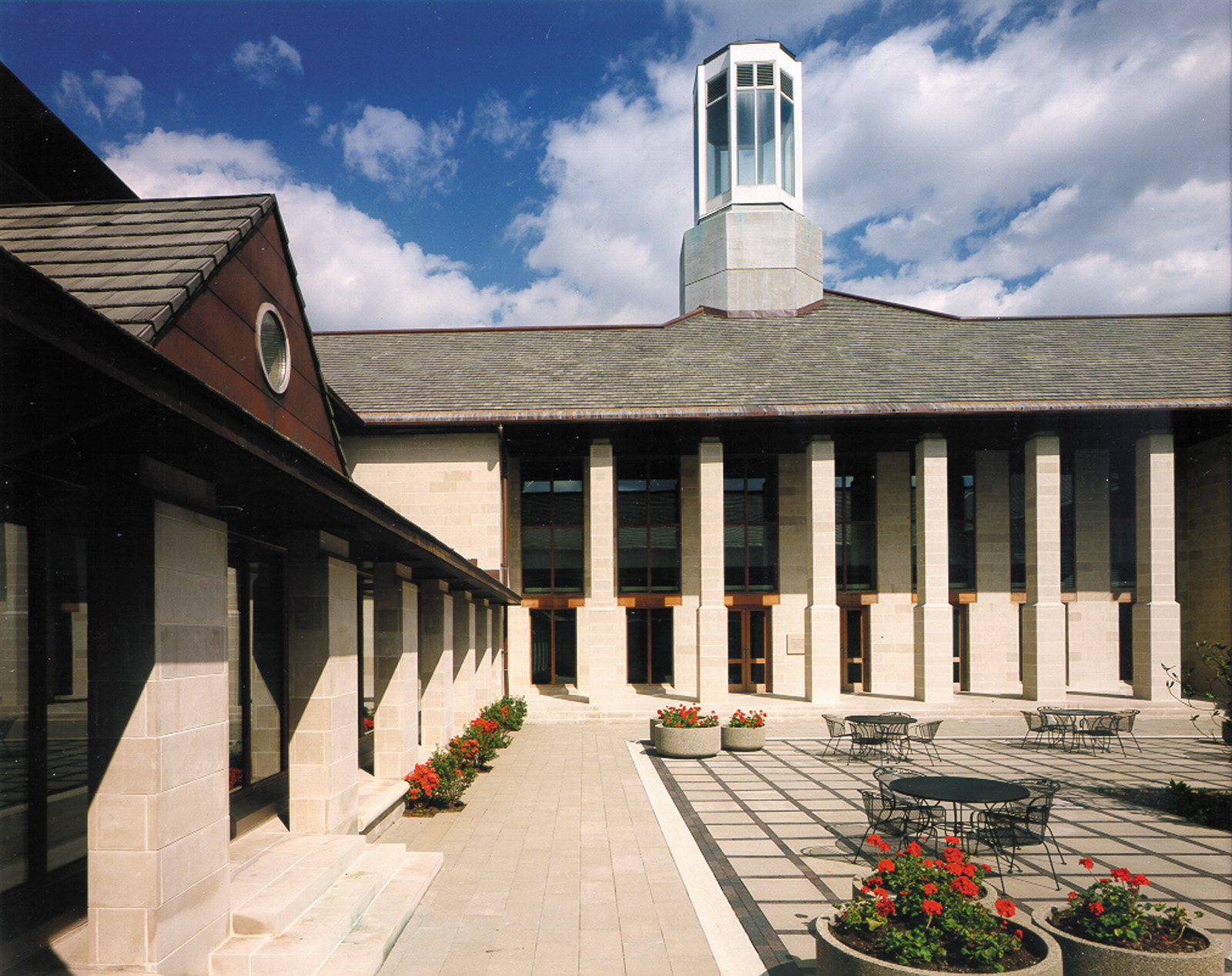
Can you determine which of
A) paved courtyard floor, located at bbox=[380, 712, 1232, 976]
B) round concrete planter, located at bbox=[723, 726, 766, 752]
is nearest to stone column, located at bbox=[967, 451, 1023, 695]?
paved courtyard floor, located at bbox=[380, 712, 1232, 976]

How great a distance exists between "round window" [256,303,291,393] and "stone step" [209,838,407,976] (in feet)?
20.5

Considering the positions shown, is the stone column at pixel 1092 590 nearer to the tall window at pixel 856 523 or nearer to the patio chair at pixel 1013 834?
the tall window at pixel 856 523

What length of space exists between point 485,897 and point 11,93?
569 inches

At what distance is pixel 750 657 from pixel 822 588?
4.52 metres

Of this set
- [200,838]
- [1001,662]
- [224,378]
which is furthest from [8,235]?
[1001,662]

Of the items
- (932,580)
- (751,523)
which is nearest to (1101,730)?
(932,580)

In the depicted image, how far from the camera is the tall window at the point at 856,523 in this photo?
29.2 meters

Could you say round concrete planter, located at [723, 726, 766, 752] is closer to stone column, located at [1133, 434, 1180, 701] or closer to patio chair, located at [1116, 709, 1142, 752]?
patio chair, located at [1116, 709, 1142, 752]

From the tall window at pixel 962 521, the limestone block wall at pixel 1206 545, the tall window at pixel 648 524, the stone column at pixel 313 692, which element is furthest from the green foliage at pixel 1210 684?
the tall window at pixel 648 524

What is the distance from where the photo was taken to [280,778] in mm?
9555

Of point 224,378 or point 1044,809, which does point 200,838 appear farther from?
point 1044,809

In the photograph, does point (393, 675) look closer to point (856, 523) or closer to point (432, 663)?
point (432, 663)

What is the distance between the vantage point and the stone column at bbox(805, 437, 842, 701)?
25516 millimetres

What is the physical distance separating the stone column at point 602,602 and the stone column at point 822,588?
228 inches
